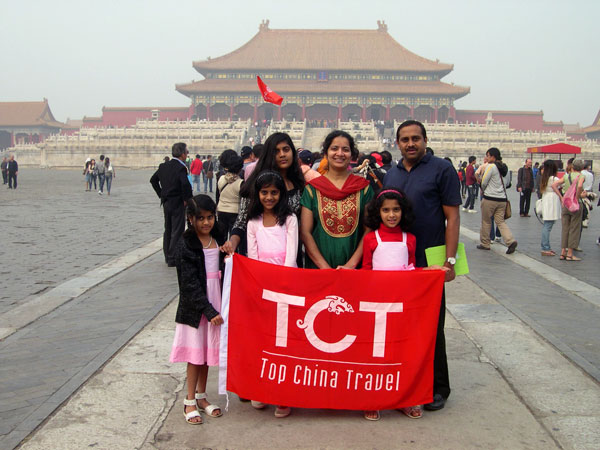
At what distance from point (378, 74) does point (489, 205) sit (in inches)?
1965

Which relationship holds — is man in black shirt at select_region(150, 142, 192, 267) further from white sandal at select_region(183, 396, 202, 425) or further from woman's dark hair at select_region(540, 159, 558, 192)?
woman's dark hair at select_region(540, 159, 558, 192)

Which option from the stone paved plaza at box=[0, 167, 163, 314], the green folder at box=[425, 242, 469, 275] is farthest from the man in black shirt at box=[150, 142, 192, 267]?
the green folder at box=[425, 242, 469, 275]

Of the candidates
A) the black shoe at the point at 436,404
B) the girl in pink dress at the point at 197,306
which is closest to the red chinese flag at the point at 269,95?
the girl in pink dress at the point at 197,306

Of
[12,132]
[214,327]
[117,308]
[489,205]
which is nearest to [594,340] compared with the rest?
[214,327]

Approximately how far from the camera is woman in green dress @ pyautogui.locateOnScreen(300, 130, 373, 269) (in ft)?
11.6

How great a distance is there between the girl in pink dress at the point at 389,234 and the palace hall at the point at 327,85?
51.8 metres

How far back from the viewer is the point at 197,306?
3.32 meters

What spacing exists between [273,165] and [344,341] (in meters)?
1.10

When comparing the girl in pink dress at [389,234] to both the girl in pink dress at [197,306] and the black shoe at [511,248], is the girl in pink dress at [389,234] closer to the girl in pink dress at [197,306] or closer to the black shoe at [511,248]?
the girl in pink dress at [197,306]

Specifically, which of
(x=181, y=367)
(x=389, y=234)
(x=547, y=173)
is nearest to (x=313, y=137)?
(x=547, y=173)

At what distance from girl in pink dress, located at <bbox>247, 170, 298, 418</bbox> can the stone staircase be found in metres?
38.4

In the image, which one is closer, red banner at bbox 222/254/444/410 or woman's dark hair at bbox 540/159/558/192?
red banner at bbox 222/254/444/410

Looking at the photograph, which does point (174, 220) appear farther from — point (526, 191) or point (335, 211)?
point (526, 191)

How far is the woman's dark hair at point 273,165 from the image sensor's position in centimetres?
373
